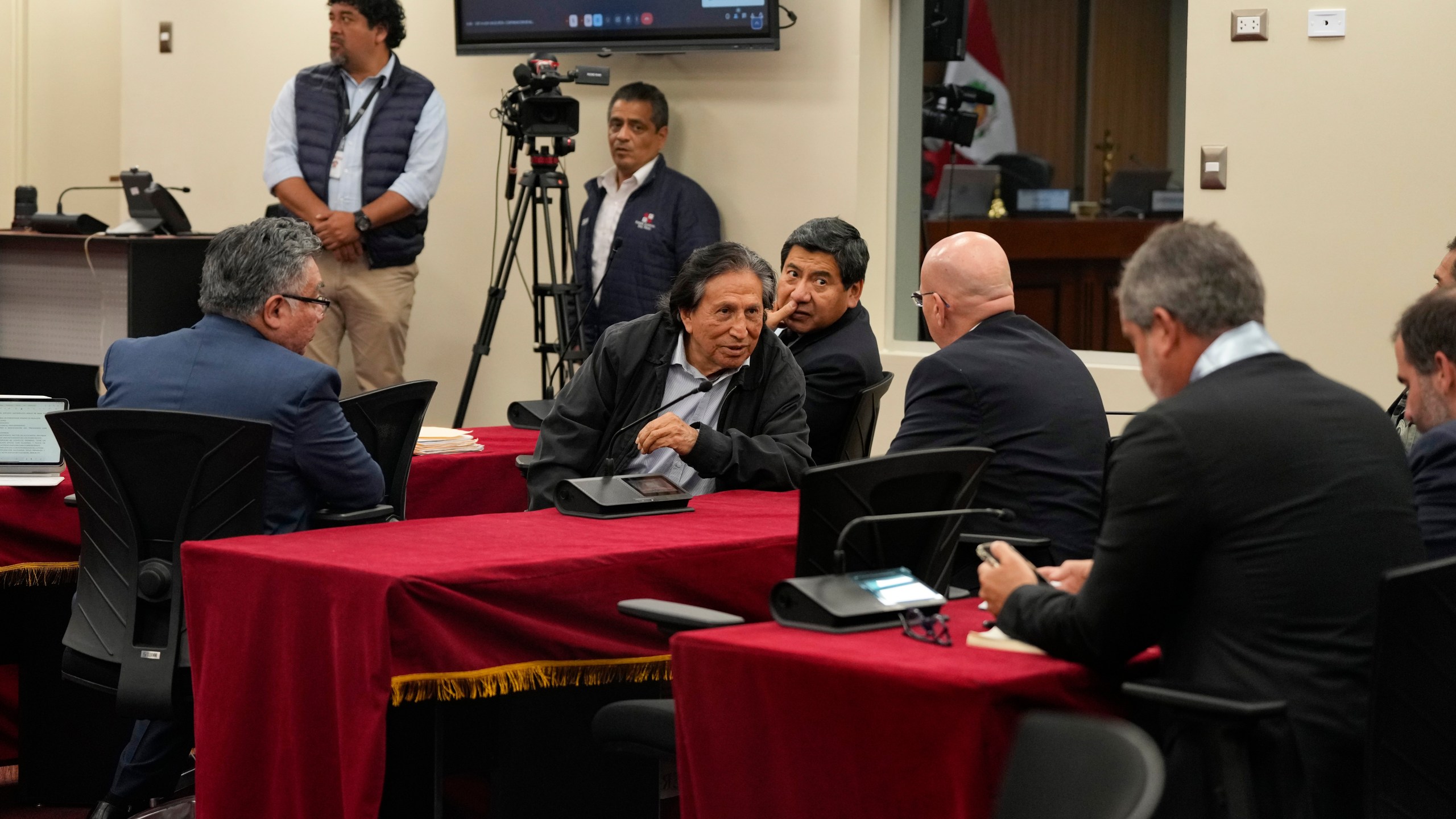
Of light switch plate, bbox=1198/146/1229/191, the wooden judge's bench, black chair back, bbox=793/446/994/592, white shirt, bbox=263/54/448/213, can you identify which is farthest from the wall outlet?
black chair back, bbox=793/446/994/592

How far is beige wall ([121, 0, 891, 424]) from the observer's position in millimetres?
5773

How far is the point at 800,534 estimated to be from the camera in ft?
7.18

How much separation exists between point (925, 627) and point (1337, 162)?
3.26 meters

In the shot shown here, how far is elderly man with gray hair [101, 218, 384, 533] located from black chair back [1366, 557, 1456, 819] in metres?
1.81

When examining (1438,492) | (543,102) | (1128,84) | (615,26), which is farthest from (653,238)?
(1128,84)

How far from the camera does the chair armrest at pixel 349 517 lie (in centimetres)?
291

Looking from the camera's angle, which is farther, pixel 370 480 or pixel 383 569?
pixel 370 480

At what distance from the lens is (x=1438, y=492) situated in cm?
220

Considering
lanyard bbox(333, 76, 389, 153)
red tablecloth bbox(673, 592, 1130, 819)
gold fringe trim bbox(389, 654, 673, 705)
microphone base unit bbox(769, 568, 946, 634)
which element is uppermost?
lanyard bbox(333, 76, 389, 153)

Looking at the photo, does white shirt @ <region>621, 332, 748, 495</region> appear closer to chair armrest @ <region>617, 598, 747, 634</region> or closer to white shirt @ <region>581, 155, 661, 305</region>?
chair armrest @ <region>617, 598, 747, 634</region>

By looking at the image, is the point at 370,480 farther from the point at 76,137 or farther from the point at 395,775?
the point at 76,137

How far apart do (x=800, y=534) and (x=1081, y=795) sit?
0.75 m

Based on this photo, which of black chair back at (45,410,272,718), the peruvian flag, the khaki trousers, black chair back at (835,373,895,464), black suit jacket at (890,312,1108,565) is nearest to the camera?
black chair back at (45,410,272,718)

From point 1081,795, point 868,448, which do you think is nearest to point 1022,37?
point 868,448
